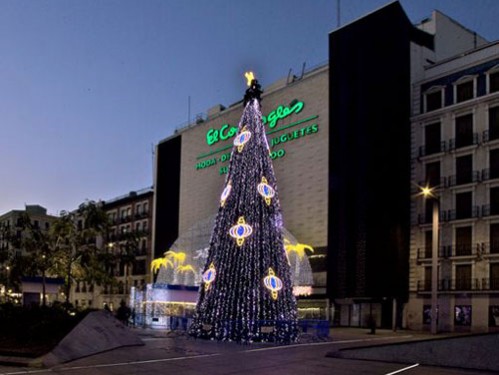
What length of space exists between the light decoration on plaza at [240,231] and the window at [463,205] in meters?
26.0

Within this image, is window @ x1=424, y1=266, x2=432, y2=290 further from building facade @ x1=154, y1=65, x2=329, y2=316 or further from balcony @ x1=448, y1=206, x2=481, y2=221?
building facade @ x1=154, y1=65, x2=329, y2=316

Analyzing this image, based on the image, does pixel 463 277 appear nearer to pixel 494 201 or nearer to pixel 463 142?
pixel 494 201

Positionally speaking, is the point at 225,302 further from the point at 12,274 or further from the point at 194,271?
the point at 194,271

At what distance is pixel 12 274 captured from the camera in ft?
127

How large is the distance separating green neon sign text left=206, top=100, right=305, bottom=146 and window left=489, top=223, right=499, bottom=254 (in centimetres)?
1908

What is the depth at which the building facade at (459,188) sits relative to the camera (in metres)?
47.7

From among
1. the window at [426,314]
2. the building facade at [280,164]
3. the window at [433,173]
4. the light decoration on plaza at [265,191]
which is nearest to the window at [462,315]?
the window at [426,314]

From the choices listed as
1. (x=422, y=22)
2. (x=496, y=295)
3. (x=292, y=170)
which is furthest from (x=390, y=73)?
(x=496, y=295)

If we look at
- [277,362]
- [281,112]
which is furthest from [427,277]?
[277,362]

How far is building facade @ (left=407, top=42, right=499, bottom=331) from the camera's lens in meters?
47.7

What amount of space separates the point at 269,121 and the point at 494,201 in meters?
24.1

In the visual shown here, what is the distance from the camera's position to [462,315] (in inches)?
1906

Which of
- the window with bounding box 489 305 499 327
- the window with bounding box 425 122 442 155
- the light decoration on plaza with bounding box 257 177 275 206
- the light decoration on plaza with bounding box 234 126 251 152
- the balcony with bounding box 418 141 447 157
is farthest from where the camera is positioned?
the window with bounding box 425 122 442 155

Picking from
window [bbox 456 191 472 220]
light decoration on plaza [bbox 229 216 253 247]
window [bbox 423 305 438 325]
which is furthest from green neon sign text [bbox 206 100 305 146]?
light decoration on plaza [bbox 229 216 253 247]
